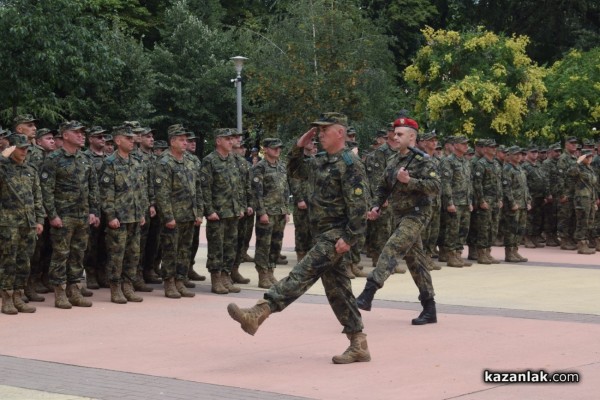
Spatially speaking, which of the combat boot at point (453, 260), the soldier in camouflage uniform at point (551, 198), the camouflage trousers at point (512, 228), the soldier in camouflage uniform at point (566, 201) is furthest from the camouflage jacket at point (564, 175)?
the combat boot at point (453, 260)

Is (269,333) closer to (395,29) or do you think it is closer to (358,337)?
(358,337)

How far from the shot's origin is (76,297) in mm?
14578

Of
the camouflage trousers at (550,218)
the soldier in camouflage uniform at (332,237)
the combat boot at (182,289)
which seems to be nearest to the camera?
the soldier in camouflage uniform at (332,237)

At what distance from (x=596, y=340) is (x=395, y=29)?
38.4 meters

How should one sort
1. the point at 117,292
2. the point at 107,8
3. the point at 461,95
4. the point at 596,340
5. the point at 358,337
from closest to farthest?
the point at 358,337, the point at 596,340, the point at 117,292, the point at 461,95, the point at 107,8

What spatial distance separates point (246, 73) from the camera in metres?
38.0

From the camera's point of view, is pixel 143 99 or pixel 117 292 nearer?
pixel 117 292

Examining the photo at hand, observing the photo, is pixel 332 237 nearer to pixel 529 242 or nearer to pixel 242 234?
pixel 242 234

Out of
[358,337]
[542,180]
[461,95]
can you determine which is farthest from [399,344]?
[461,95]

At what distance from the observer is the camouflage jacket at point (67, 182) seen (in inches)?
567

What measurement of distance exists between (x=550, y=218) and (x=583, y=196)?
1.75m

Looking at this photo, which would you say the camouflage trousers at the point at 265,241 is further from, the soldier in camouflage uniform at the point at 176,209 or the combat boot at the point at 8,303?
the combat boot at the point at 8,303

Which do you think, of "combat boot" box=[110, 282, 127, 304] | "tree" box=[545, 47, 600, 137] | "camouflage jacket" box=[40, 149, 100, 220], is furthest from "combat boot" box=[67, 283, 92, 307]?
"tree" box=[545, 47, 600, 137]

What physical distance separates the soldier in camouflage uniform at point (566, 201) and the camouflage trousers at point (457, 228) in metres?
4.28
